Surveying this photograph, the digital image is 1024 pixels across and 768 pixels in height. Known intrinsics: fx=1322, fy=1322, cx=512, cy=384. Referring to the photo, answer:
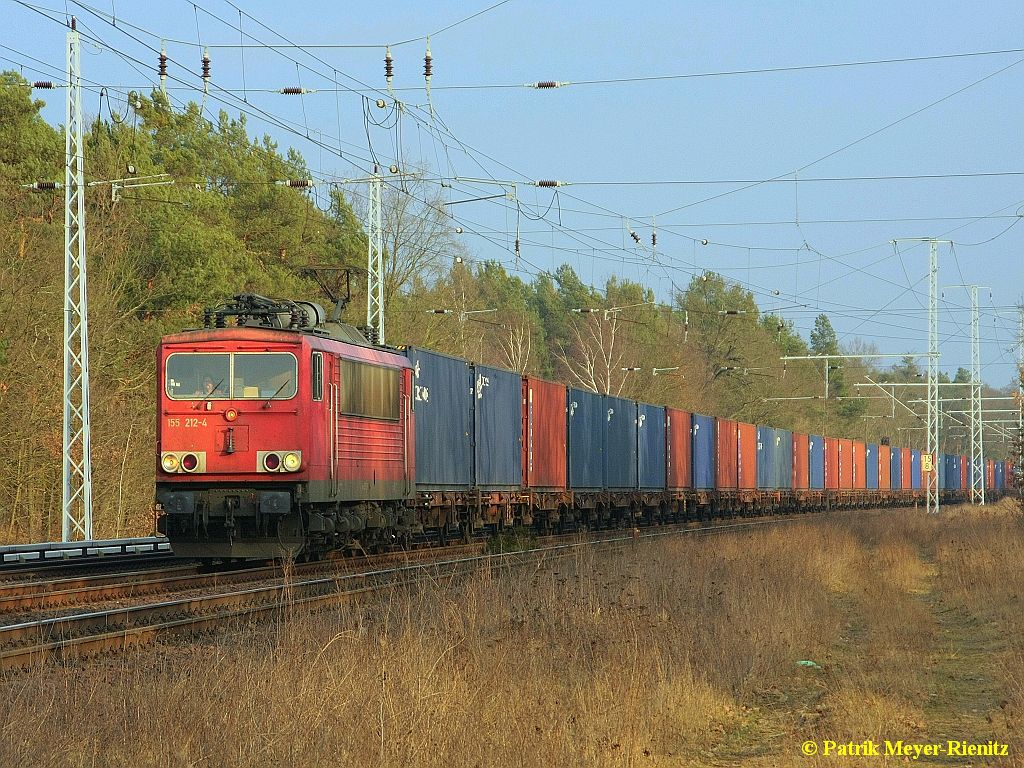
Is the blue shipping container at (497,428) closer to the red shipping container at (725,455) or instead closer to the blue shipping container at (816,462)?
the red shipping container at (725,455)

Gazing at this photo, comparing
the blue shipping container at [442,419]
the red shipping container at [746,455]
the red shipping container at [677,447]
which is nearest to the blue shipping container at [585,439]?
the red shipping container at [677,447]

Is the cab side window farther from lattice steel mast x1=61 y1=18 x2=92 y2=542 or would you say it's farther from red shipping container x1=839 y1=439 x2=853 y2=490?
red shipping container x1=839 y1=439 x2=853 y2=490

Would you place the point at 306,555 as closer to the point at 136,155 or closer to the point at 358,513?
the point at 358,513

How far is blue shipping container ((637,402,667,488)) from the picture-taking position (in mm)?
34812

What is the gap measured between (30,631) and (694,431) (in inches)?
1199

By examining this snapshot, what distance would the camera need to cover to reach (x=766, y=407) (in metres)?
86.8

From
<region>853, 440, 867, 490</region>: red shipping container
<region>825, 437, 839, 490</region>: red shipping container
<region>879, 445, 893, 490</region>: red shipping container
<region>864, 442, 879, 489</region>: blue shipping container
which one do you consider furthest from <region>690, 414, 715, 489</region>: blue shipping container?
<region>879, 445, 893, 490</region>: red shipping container

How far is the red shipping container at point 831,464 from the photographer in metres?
57.0

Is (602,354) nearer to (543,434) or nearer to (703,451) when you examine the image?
(703,451)

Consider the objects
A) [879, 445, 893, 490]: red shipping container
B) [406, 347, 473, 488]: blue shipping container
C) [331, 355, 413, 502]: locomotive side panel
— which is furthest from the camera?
[879, 445, 893, 490]: red shipping container

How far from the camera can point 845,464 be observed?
196 feet

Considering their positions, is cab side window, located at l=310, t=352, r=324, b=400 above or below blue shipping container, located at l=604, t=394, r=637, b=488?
above

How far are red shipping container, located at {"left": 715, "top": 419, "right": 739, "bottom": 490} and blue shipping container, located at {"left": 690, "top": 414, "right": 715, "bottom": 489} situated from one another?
1.03 feet

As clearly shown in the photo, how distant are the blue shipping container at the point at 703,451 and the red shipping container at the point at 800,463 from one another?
1097 centimetres
